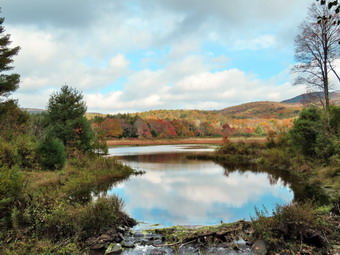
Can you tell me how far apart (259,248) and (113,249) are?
3.75 meters

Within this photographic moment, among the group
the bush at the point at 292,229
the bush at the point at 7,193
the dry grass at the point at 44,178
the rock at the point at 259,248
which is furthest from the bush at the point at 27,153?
the bush at the point at 292,229

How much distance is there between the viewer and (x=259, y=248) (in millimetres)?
6770

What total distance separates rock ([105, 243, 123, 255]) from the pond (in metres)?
2.89

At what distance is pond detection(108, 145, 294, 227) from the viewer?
10.9 m

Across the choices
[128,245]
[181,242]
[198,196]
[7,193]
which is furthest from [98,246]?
[198,196]

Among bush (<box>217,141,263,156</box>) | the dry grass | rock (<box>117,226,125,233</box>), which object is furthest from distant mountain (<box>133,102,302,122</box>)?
rock (<box>117,226,125,233</box>)

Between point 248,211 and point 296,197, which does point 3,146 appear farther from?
point 296,197

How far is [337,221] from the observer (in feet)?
25.4

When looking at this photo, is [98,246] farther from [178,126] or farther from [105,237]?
[178,126]

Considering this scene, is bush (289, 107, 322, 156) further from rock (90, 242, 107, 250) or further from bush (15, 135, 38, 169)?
bush (15, 135, 38, 169)

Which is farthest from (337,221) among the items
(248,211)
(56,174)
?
(56,174)

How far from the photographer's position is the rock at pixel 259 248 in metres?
6.62

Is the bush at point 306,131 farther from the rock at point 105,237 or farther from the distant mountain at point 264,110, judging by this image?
the distant mountain at point 264,110

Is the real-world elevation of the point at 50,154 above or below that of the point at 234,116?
below
